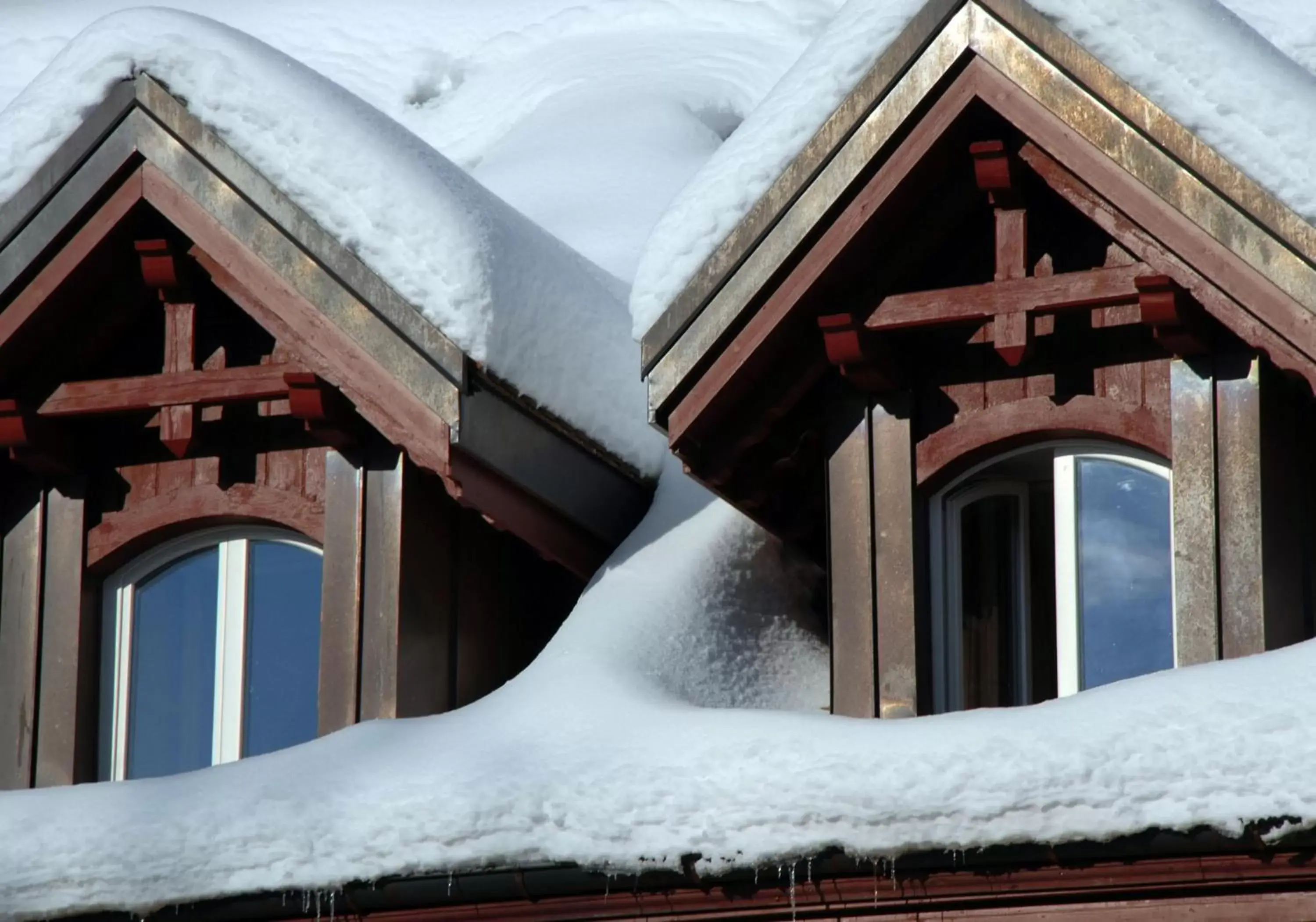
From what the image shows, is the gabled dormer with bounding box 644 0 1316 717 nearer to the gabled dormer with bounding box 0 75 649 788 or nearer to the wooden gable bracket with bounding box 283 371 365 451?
the gabled dormer with bounding box 0 75 649 788

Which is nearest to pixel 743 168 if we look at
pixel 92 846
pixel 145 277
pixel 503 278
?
pixel 503 278

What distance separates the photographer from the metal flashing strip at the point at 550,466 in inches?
291

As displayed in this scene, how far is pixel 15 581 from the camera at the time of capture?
810 centimetres

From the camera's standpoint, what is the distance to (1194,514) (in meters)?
6.77

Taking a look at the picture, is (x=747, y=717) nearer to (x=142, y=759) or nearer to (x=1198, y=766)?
(x=1198, y=766)

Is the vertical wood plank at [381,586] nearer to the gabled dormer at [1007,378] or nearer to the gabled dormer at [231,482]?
the gabled dormer at [231,482]

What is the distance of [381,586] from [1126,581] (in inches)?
81.9

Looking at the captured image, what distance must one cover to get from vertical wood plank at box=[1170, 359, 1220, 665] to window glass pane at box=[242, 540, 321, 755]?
8.11 ft

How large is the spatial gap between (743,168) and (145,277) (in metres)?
1.91

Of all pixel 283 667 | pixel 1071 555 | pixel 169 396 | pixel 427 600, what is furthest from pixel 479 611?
pixel 1071 555

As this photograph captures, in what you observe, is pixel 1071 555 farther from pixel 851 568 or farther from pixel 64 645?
pixel 64 645

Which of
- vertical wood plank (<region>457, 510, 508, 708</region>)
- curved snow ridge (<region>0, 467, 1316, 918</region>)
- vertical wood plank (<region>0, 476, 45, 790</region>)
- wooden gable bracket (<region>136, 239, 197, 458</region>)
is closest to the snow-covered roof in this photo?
curved snow ridge (<region>0, 467, 1316, 918</region>)

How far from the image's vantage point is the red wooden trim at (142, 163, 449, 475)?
736 centimetres

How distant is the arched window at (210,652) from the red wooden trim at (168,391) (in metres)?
0.43
